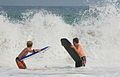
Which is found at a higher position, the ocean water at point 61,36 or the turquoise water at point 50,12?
the turquoise water at point 50,12

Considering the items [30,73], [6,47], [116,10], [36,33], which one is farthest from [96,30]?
[30,73]

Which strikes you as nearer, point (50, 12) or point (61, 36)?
point (61, 36)

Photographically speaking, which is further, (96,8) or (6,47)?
(96,8)

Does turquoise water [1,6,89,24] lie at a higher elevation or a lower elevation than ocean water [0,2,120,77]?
higher

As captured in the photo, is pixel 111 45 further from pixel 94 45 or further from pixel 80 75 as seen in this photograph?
pixel 80 75

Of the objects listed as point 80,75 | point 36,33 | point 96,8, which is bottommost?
point 80,75

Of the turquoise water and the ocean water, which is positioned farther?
the turquoise water

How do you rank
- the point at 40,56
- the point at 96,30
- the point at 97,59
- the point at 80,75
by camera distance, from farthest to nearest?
the point at 96,30 < the point at 40,56 < the point at 97,59 < the point at 80,75

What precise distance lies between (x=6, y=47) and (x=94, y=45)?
474 cm

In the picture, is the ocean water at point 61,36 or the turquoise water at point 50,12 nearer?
the ocean water at point 61,36

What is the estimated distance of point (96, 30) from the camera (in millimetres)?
22156

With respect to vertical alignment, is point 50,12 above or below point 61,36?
above

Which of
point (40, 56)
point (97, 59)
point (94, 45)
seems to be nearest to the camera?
point (97, 59)

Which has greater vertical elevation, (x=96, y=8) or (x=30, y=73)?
(x=96, y=8)
